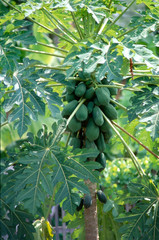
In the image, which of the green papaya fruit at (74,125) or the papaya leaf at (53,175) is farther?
the green papaya fruit at (74,125)

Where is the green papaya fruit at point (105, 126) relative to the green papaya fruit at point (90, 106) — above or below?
below

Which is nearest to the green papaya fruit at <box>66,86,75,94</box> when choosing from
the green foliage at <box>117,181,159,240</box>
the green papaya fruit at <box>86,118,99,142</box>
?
the green papaya fruit at <box>86,118,99,142</box>

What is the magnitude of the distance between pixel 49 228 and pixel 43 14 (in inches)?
56.3

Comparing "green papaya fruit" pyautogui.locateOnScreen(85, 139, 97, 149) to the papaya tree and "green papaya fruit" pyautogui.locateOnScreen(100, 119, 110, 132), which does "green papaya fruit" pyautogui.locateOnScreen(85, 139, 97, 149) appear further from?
"green papaya fruit" pyautogui.locateOnScreen(100, 119, 110, 132)

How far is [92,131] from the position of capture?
2244 mm

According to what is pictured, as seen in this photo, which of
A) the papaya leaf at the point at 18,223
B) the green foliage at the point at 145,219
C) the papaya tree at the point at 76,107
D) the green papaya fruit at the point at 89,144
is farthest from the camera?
the papaya leaf at the point at 18,223

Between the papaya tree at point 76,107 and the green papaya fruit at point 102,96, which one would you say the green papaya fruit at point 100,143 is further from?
the green papaya fruit at point 102,96

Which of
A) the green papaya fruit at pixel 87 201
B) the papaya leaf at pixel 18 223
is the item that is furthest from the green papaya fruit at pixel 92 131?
the papaya leaf at pixel 18 223

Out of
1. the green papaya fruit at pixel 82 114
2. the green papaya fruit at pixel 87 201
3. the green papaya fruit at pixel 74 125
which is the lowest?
the green papaya fruit at pixel 87 201

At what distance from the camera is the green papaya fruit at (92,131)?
2244 millimetres

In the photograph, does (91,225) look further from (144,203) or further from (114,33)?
(114,33)

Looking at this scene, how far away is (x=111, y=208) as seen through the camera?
99.9 inches

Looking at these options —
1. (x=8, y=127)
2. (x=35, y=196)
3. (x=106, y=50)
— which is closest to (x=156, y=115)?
(x=106, y=50)

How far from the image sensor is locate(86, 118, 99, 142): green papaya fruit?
224 centimetres
